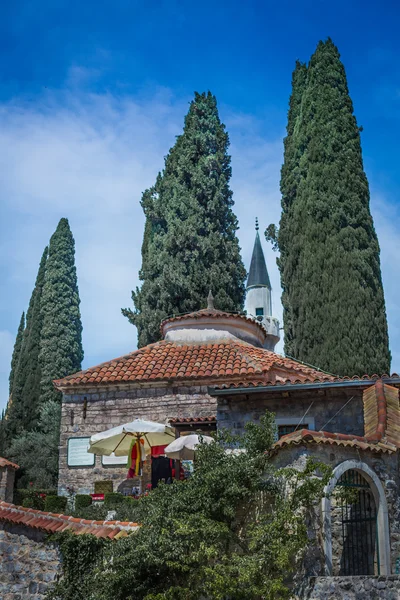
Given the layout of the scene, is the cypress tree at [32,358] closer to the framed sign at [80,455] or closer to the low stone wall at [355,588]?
the framed sign at [80,455]

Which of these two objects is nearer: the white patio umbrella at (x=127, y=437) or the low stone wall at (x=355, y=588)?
the low stone wall at (x=355, y=588)

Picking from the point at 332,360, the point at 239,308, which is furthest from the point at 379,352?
the point at 239,308

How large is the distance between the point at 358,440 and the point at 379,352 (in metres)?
14.3

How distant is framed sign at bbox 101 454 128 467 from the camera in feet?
59.2

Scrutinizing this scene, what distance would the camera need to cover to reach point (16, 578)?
37.6ft

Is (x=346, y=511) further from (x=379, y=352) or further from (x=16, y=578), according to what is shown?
(x=379, y=352)

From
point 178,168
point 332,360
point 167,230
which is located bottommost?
point 332,360

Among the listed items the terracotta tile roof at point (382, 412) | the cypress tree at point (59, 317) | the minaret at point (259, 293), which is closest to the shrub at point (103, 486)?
the terracotta tile roof at point (382, 412)

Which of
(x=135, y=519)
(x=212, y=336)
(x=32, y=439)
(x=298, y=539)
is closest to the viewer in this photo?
(x=298, y=539)

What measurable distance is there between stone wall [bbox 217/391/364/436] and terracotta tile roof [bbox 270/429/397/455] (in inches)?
124

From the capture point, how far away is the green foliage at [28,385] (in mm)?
32375

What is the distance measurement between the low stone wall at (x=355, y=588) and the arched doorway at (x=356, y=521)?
0.57 m

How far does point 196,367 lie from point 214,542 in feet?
27.1

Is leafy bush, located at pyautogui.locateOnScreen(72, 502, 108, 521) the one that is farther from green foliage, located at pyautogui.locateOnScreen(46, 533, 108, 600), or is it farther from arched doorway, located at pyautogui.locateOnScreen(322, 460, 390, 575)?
arched doorway, located at pyautogui.locateOnScreen(322, 460, 390, 575)
